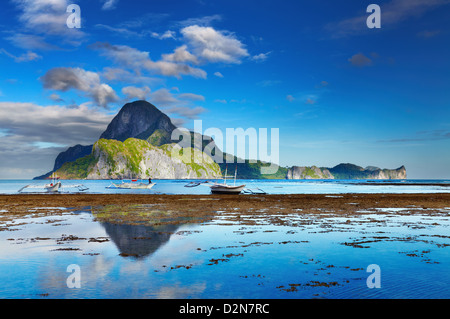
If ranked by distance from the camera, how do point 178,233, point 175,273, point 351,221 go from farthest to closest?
1. point 351,221
2. point 178,233
3. point 175,273

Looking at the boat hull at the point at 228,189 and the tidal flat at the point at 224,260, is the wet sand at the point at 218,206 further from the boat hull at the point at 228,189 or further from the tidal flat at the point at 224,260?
the boat hull at the point at 228,189

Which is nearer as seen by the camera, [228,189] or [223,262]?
[223,262]

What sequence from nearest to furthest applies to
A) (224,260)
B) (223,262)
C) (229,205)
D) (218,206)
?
(223,262)
(224,260)
(218,206)
(229,205)

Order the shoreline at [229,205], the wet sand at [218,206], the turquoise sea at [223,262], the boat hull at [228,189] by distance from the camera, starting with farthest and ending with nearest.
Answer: the boat hull at [228,189], the shoreline at [229,205], the wet sand at [218,206], the turquoise sea at [223,262]

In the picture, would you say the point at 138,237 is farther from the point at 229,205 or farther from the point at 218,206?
the point at 229,205

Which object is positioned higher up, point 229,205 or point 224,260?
point 224,260

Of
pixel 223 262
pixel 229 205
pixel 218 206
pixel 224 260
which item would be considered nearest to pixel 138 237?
pixel 224 260

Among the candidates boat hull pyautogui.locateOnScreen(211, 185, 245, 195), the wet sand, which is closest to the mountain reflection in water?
the wet sand

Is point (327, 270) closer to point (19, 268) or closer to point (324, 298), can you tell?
point (324, 298)

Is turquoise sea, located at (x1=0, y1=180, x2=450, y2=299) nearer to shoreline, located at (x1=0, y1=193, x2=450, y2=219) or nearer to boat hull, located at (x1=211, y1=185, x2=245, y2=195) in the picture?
shoreline, located at (x1=0, y1=193, x2=450, y2=219)

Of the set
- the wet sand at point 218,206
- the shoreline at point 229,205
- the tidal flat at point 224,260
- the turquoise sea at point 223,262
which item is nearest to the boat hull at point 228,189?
the shoreline at point 229,205
